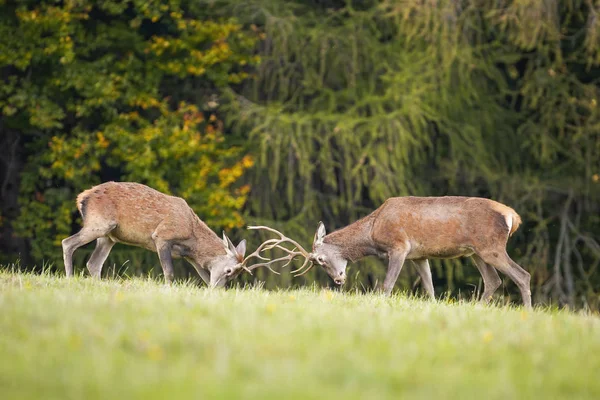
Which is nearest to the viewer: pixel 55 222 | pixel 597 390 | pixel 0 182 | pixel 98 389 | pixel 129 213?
pixel 98 389

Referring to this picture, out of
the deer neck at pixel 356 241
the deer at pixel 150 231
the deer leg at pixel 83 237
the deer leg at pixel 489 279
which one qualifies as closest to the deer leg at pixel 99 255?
the deer at pixel 150 231

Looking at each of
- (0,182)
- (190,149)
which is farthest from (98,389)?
(0,182)

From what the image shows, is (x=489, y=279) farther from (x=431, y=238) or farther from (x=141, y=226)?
(x=141, y=226)

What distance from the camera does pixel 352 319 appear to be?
25.0ft

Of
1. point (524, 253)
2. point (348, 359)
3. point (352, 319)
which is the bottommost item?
point (524, 253)

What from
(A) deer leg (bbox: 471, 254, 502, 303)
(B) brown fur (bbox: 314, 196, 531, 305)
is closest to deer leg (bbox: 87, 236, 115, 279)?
(B) brown fur (bbox: 314, 196, 531, 305)

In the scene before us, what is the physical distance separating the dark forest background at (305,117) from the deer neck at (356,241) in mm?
6609

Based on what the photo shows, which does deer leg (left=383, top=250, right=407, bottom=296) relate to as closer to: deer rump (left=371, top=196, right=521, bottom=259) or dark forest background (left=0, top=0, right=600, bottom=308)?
deer rump (left=371, top=196, right=521, bottom=259)

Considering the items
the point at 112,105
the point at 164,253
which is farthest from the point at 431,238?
the point at 112,105

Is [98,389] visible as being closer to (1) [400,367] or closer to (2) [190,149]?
(1) [400,367]

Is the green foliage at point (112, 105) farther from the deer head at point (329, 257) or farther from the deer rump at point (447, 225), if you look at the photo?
the deer rump at point (447, 225)

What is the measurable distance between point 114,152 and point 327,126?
424cm

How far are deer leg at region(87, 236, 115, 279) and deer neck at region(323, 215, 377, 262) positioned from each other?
2.87 m

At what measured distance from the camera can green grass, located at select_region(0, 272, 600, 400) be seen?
527 cm
